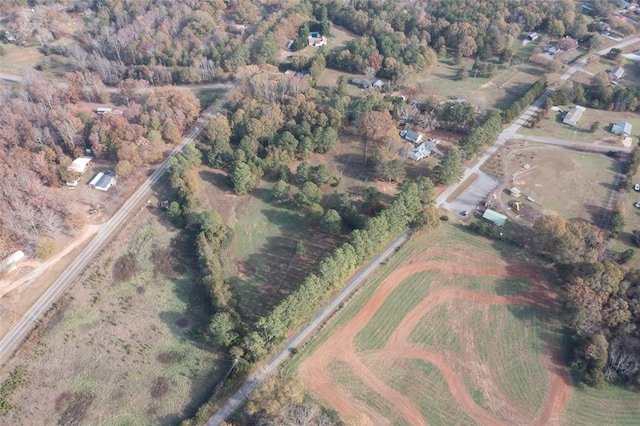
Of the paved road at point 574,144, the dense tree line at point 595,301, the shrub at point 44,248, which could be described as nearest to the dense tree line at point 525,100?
the paved road at point 574,144

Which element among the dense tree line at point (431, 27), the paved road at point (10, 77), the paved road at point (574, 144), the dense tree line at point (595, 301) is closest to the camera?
the dense tree line at point (595, 301)

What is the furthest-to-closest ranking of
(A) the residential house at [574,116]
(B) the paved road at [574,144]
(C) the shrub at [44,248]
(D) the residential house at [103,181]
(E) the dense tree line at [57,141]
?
(A) the residential house at [574,116], (B) the paved road at [574,144], (D) the residential house at [103,181], (E) the dense tree line at [57,141], (C) the shrub at [44,248]

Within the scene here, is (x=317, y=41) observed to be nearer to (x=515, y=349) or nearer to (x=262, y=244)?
(x=262, y=244)

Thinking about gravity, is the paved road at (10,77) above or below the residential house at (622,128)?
above


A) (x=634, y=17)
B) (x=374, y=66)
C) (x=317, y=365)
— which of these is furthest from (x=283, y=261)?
(x=634, y=17)

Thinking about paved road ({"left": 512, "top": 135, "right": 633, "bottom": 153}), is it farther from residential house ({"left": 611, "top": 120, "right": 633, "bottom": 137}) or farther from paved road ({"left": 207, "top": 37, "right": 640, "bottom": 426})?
residential house ({"left": 611, "top": 120, "right": 633, "bottom": 137})

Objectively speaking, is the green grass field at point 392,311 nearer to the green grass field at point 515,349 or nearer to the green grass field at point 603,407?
the green grass field at point 515,349

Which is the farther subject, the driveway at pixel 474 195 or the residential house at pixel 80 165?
the residential house at pixel 80 165

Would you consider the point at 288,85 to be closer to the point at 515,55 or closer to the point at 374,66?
the point at 374,66
